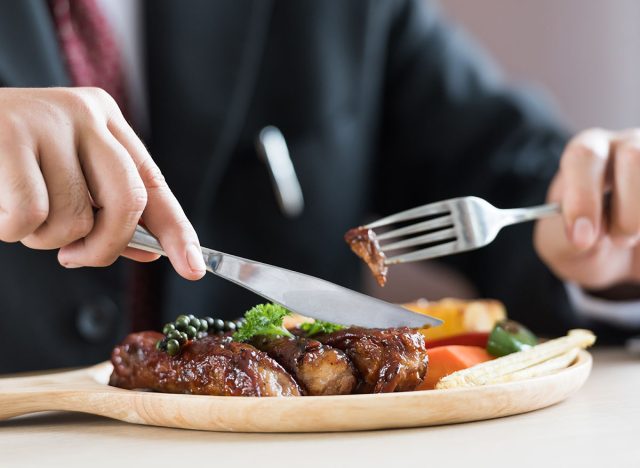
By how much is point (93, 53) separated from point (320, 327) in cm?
152

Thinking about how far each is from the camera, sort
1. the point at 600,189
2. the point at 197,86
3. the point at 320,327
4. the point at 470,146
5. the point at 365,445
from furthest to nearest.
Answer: the point at 470,146
the point at 197,86
the point at 600,189
the point at 320,327
the point at 365,445

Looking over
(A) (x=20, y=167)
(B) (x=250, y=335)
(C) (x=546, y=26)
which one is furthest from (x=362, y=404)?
(C) (x=546, y=26)

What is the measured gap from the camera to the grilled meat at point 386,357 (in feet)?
4.08

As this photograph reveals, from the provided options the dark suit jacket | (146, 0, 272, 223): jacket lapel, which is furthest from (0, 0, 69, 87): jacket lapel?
(146, 0, 272, 223): jacket lapel

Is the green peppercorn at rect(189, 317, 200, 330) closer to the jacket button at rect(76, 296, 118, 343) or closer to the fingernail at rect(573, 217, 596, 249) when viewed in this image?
the fingernail at rect(573, 217, 596, 249)

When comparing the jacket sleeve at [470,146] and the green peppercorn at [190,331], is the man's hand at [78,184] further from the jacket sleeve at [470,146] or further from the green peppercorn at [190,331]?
the jacket sleeve at [470,146]

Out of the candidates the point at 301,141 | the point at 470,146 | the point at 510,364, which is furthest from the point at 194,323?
the point at 470,146

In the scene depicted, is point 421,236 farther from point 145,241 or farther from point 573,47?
point 573,47

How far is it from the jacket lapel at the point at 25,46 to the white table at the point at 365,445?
125 cm

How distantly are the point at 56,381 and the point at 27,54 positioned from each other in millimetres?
1180

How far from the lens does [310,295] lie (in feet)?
4.65

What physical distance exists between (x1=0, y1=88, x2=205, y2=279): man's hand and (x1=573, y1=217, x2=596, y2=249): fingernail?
936 millimetres

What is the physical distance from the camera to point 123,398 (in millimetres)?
1270

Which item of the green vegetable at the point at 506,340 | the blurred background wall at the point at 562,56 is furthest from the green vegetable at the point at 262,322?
the blurred background wall at the point at 562,56
